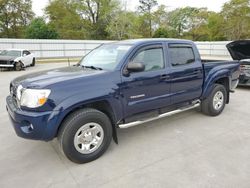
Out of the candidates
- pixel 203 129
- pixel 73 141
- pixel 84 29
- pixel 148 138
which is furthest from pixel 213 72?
pixel 84 29

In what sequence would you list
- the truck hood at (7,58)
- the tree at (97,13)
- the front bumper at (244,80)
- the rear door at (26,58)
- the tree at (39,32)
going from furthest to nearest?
the tree at (97,13)
the tree at (39,32)
the rear door at (26,58)
the truck hood at (7,58)
the front bumper at (244,80)

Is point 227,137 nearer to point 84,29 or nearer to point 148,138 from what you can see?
point 148,138

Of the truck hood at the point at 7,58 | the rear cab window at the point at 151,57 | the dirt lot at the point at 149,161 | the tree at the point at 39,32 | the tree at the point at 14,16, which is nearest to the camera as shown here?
the dirt lot at the point at 149,161

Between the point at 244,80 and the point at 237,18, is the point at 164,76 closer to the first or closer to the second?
the point at 244,80

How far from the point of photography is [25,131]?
9.33 ft

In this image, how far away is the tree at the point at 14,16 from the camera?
36.6m

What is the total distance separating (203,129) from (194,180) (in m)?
1.80

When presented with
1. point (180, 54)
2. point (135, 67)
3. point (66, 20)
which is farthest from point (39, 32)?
point (135, 67)

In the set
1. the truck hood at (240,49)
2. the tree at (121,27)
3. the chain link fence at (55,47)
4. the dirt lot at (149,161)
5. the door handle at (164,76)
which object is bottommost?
the dirt lot at (149,161)

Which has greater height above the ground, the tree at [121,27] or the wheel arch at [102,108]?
the tree at [121,27]

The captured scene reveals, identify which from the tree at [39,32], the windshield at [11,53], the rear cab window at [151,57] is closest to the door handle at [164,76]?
the rear cab window at [151,57]

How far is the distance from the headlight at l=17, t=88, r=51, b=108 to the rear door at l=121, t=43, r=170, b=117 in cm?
114

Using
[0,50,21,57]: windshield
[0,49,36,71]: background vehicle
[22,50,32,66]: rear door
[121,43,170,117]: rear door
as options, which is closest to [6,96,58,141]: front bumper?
[121,43,170,117]: rear door

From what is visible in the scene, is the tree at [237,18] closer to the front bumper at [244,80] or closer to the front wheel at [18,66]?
the front bumper at [244,80]
